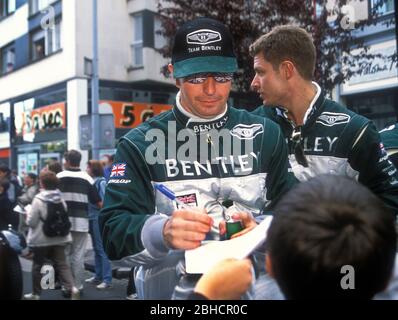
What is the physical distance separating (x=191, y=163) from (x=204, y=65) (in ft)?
0.75

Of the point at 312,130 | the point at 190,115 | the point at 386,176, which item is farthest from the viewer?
the point at 312,130

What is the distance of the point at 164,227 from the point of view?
3.28ft

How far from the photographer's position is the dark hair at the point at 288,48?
1.55 m

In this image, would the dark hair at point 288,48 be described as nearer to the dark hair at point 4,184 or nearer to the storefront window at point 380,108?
the storefront window at point 380,108

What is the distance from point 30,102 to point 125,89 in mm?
2248

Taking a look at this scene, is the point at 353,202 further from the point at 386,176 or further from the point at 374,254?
the point at 386,176

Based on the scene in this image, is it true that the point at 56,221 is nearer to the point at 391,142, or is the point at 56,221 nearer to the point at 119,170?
the point at 391,142

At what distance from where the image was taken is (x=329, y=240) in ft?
2.47

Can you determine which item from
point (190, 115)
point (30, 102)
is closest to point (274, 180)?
point (190, 115)

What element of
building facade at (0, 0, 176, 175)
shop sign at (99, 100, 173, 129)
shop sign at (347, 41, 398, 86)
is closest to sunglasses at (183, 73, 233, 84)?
shop sign at (347, 41, 398, 86)

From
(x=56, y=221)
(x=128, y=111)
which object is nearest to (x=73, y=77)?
(x=128, y=111)

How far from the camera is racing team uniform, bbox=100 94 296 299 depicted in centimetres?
109

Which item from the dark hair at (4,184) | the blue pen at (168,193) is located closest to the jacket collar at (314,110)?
the blue pen at (168,193)

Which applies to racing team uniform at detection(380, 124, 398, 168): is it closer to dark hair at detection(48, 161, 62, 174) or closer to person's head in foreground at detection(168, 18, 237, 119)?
person's head in foreground at detection(168, 18, 237, 119)
